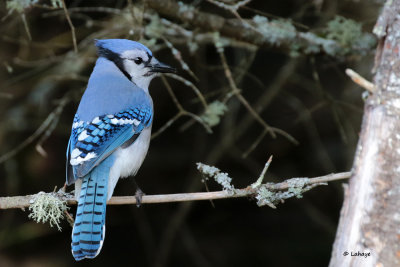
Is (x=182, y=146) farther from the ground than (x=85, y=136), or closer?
closer

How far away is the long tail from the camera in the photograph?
2.05 m

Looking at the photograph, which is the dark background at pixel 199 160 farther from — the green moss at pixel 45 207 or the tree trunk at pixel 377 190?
the tree trunk at pixel 377 190

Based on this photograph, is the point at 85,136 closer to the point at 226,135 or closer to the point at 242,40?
the point at 242,40

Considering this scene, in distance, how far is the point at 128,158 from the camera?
2.47 metres

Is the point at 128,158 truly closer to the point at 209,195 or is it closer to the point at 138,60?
the point at 138,60

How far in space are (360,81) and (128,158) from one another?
1271mm

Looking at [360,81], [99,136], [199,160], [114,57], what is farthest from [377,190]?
[199,160]

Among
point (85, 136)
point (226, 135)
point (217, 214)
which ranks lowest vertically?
point (217, 214)

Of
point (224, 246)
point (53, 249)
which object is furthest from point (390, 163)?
point (53, 249)

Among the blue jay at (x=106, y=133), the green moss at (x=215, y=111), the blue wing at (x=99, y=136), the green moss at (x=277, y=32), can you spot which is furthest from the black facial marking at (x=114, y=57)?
the green moss at (x=277, y=32)

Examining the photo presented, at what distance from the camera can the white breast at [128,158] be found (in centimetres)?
238

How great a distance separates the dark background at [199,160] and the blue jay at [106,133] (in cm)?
82

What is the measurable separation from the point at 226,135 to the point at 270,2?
0.95 meters

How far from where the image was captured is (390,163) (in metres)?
1.45
